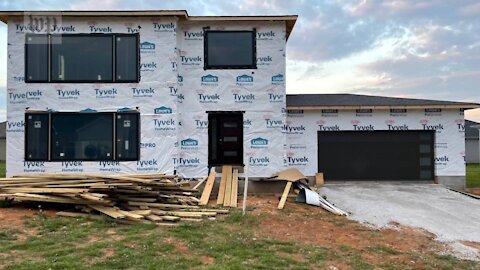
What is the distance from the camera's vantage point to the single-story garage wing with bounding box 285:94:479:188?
1498cm

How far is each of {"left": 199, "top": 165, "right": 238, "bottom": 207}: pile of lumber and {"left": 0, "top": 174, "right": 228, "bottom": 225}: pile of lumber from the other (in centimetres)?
88

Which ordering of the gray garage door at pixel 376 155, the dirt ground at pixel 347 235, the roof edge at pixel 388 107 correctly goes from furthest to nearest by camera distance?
the gray garage door at pixel 376 155 < the roof edge at pixel 388 107 < the dirt ground at pixel 347 235

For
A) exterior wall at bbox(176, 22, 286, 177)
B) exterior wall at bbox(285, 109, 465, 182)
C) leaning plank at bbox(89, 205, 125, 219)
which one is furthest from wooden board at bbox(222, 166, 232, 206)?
leaning plank at bbox(89, 205, 125, 219)

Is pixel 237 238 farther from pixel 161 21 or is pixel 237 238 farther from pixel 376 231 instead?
pixel 161 21

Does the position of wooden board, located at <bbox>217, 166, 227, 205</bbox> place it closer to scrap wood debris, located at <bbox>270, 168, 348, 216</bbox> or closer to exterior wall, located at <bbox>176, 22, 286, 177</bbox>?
exterior wall, located at <bbox>176, 22, 286, 177</bbox>

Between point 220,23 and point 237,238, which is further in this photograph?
point 220,23

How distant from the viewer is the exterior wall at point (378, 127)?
15008 mm

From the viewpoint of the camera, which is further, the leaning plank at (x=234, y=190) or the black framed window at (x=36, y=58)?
the black framed window at (x=36, y=58)

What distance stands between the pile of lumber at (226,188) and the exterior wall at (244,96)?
748 millimetres

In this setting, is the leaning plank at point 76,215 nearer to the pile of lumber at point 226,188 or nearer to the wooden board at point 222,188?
the pile of lumber at point 226,188

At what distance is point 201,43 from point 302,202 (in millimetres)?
6317

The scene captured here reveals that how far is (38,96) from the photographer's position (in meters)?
12.7

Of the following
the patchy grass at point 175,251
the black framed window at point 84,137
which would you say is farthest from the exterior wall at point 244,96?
the patchy grass at point 175,251

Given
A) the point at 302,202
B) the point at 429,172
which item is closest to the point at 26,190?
the point at 302,202
